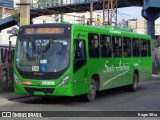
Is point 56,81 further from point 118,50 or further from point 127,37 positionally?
point 127,37

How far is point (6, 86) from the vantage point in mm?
17109

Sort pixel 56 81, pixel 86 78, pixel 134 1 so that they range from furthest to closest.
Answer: pixel 134 1, pixel 86 78, pixel 56 81

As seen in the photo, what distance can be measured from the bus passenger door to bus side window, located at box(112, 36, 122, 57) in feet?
9.78

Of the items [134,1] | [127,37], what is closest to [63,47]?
[127,37]

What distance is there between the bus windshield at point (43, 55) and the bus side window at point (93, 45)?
1.40m

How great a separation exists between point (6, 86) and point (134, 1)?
3169 cm

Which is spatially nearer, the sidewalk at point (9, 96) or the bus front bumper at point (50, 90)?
the bus front bumper at point (50, 90)

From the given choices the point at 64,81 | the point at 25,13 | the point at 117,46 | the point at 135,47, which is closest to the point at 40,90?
the point at 64,81

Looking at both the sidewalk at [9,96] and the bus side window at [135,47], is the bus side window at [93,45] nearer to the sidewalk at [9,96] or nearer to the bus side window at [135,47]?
the sidewalk at [9,96]

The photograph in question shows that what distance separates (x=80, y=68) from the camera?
44.6 ft

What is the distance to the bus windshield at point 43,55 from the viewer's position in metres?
13.1

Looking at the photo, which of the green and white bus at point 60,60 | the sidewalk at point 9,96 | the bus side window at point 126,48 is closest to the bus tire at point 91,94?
the green and white bus at point 60,60

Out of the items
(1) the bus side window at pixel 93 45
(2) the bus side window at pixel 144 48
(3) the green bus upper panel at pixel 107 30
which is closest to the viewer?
(3) the green bus upper panel at pixel 107 30

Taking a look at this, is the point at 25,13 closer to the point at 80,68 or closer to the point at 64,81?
the point at 80,68
